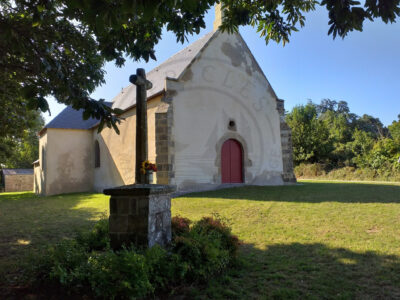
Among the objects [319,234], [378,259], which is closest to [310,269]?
[378,259]

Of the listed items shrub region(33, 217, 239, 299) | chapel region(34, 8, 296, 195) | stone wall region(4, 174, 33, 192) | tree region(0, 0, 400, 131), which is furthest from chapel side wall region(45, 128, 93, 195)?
stone wall region(4, 174, 33, 192)

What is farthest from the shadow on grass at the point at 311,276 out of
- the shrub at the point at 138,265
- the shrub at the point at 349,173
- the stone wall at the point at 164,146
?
the shrub at the point at 349,173

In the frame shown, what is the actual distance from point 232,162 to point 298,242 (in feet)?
25.3

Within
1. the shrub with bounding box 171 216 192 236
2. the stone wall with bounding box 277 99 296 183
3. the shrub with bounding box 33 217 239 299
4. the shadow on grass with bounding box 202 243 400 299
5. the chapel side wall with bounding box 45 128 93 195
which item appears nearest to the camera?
the shrub with bounding box 33 217 239 299

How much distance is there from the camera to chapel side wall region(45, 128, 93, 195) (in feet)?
55.9

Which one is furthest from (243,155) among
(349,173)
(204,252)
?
(349,173)

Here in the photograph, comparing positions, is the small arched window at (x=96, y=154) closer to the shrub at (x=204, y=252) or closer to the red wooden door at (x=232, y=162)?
the red wooden door at (x=232, y=162)

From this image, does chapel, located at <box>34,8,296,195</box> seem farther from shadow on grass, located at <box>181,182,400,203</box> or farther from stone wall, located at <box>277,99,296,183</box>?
shadow on grass, located at <box>181,182,400,203</box>

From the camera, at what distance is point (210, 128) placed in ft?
38.7

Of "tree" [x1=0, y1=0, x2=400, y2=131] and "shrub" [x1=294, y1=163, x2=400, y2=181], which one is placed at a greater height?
"tree" [x1=0, y1=0, x2=400, y2=131]

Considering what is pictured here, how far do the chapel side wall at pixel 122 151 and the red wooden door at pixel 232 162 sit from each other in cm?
323

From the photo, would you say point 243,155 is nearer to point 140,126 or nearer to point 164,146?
point 164,146

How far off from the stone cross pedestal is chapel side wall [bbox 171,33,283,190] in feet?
22.7

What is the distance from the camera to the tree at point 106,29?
7.16 ft
